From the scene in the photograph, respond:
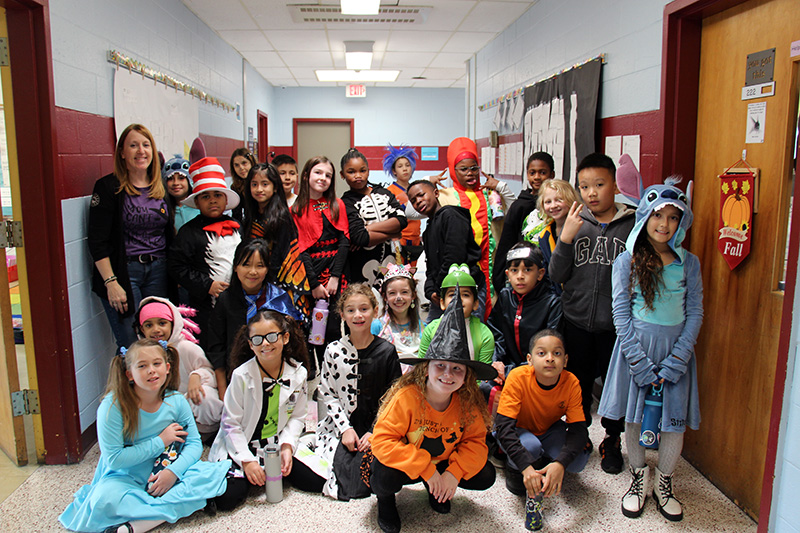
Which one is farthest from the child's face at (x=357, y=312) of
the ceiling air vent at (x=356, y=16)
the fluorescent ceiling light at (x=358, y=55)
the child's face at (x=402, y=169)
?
the fluorescent ceiling light at (x=358, y=55)

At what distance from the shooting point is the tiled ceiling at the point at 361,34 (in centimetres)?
475

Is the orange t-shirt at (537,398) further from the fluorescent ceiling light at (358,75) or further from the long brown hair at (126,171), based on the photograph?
the fluorescent ceiling light at (358,75)

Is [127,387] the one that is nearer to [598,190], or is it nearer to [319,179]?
[319,179]

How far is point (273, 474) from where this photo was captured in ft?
7.09

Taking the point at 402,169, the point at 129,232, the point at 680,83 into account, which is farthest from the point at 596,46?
the point at 129,232

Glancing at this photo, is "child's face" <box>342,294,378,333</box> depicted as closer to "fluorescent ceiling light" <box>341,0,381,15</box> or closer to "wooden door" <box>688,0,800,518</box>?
"wooden door" <box>688,0,800,518</box>

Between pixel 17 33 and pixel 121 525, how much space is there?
6.51ft

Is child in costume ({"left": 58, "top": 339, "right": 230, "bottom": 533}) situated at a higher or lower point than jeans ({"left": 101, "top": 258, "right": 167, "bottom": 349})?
lower

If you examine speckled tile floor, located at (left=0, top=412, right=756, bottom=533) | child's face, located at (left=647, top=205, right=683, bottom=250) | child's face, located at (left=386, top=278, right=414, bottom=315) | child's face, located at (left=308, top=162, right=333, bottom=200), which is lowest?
speckled tile floor, located at (left=0, top=412, right=756, bottom=533)

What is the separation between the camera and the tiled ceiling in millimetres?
4746

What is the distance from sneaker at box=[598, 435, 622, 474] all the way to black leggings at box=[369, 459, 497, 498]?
66 cm

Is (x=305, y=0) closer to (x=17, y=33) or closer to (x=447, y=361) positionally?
(x=17, y=33)

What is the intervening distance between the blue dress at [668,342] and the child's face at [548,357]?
24 centimetres

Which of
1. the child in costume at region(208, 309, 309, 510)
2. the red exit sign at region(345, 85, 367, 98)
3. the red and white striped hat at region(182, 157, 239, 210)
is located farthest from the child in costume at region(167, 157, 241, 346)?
the red exit sign at region(345, 85, 367, 98)
